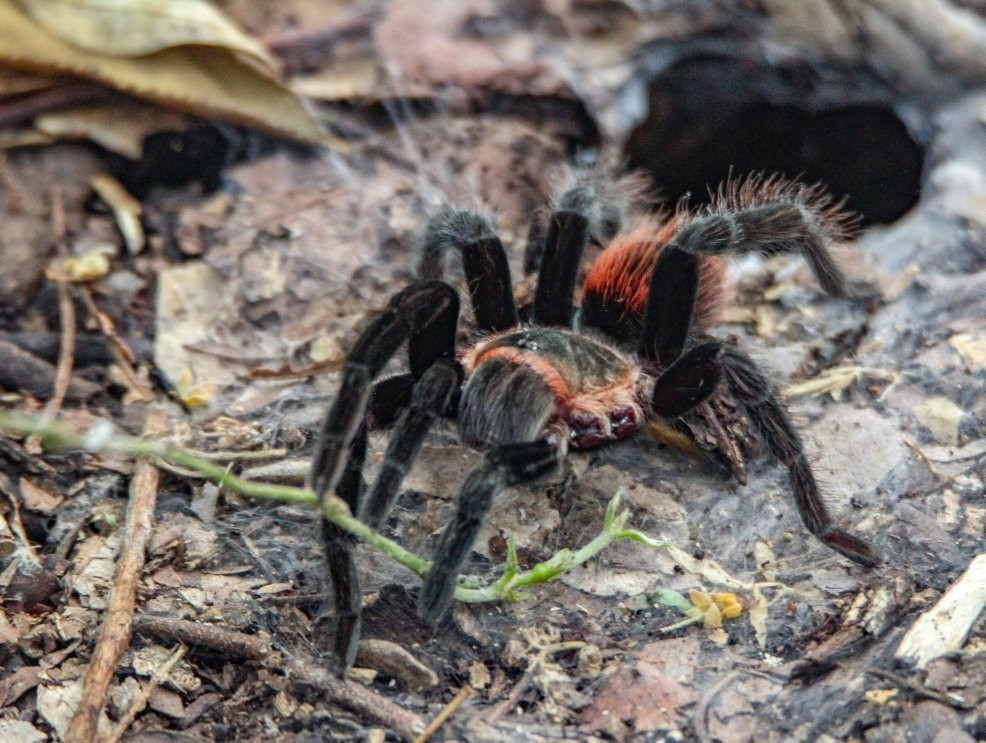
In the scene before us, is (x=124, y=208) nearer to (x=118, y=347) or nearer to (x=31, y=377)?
(x=118, y=347)

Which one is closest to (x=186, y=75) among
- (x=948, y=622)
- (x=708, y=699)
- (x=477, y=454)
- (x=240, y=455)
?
(x=240, y=455)

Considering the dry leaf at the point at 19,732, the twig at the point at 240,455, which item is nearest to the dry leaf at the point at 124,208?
the twig at the point at 240,455

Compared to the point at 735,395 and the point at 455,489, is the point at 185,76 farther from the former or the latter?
the point at 735,395

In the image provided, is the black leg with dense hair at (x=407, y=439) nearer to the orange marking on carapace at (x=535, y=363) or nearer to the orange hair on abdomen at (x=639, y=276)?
the orange marking on carapace at (x=535, y=363)

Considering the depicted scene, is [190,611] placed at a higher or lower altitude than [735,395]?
lower

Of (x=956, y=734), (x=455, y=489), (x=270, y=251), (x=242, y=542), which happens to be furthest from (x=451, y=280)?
(x=956, y=734)

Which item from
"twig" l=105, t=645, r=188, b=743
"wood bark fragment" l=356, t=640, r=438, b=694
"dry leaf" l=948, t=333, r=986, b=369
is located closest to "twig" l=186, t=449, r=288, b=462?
"twig" l=105, t=645, r=188, b=743

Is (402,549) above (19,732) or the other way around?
above
